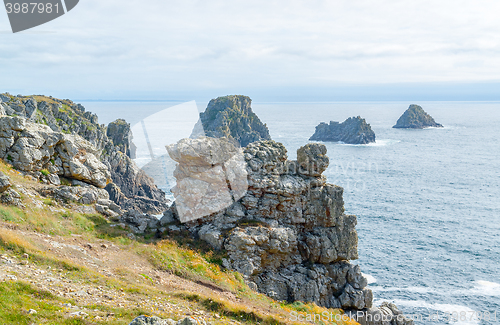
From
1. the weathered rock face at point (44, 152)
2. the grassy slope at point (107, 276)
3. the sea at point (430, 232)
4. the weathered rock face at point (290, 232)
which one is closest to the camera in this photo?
the grassy slope at point (107, 276)

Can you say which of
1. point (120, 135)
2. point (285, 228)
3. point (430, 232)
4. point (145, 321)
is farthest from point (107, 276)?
point (120, 135)

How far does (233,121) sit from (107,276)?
158660mm

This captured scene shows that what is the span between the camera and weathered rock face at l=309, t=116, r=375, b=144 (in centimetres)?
18400

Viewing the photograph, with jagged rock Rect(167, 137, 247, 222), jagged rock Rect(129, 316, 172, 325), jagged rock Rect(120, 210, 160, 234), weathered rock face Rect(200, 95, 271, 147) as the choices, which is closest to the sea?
jagged rock Rect(167, 137, 247, 222)

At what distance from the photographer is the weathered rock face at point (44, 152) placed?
3031 cm

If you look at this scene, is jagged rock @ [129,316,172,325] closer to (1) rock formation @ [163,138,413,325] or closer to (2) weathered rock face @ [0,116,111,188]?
(1) rock formation @ [163,138,413,325]

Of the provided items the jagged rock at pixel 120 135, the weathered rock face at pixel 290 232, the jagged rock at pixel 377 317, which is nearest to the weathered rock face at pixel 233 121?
the jagged rock at pixel 120 135

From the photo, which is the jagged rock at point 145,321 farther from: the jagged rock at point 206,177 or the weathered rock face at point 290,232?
the jagged rock at point 206,177

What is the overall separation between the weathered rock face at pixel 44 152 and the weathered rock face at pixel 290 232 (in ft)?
41.2

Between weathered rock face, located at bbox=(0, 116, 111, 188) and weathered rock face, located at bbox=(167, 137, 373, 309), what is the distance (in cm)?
1254

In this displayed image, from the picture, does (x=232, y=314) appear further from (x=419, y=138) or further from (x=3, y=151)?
(x=419, y=138)

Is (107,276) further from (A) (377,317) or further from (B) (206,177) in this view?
(A) (377,317)

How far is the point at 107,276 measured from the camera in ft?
63.4

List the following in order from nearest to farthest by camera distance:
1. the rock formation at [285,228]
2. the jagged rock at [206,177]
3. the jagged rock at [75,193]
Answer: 1. the rock formation at [285,228]
2. the jagged rock at [75,193]
3. the jagged rock at [206,177]
